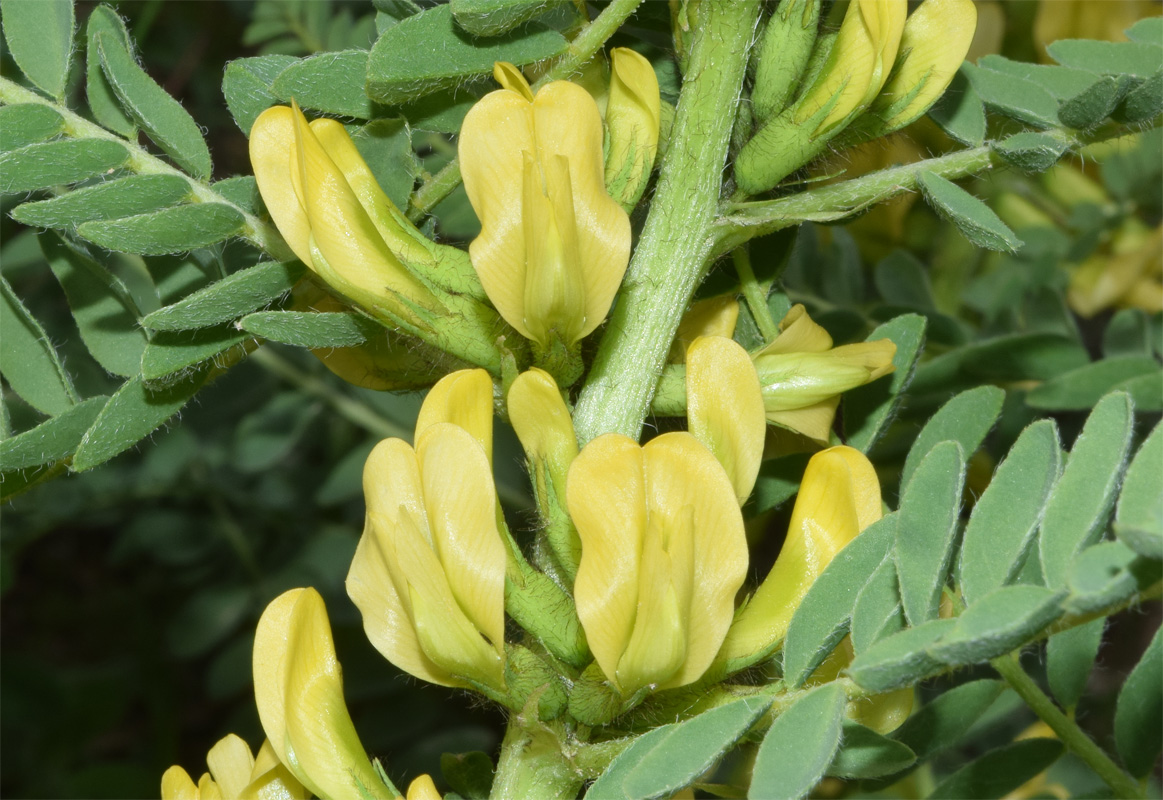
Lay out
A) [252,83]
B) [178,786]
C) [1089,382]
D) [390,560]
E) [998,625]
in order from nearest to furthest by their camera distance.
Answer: [998,625]
[390,560]
[178,786]
[252,83]
[1089,382]

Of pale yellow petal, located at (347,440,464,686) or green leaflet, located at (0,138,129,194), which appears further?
green leaflet, located at (0,138,129,194)

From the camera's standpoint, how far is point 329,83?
2.78ft

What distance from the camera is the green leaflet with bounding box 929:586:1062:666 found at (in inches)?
22.5

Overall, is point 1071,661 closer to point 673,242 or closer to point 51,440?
point 673,242

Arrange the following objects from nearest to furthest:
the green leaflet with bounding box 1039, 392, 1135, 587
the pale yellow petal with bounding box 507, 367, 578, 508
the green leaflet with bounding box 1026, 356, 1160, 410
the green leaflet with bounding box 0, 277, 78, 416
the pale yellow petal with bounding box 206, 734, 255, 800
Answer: the green leaflet with bounding box 1039, 392, 1135, 587
the pale yellow petal with bounding box 507, 367, 578, 508
the pale yellow petal with bounding box 206, 734, 255, 800
the green leaflet with bounding box 0, 277, 78, 416
the green leaflet with bounding box 1026, 356, 1160, 410

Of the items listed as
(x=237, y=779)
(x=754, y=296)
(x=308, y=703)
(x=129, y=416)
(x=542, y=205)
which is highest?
(x=542, y=205)

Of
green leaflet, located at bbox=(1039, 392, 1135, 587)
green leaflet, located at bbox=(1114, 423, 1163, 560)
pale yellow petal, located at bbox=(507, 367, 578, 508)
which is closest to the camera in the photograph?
green leaflet, located at bbox=(1114, 423, 1163, 560)

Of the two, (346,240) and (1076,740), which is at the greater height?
(346,240)

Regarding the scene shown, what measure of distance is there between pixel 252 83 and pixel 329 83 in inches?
3.2

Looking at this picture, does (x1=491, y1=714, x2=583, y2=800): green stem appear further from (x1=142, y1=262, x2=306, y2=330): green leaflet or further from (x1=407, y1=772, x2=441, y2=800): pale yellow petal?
(x1=142, y1=262, x2=306, y2=330): green leaflet

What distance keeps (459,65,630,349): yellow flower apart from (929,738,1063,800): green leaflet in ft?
1.47

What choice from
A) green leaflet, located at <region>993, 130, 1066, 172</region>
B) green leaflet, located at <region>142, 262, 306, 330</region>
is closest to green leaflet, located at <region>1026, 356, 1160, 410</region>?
green leaflet, located at <region>993, 130, 1066, 172</region>

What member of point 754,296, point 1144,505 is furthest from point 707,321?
point 1144,505

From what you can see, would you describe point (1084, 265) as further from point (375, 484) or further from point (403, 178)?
point (375, 484)
